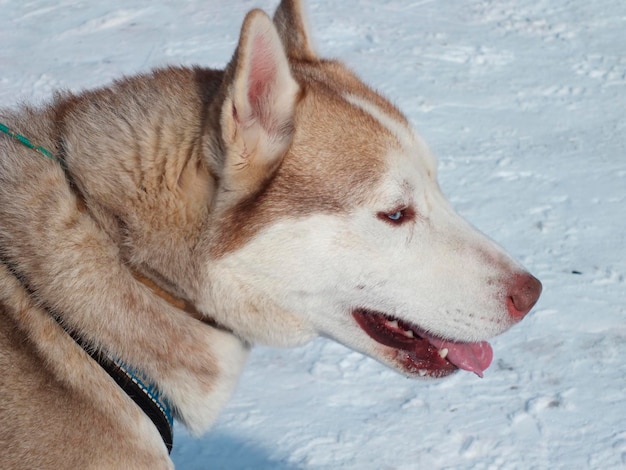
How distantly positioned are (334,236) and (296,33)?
83 centimetres

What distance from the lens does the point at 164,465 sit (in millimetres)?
2455

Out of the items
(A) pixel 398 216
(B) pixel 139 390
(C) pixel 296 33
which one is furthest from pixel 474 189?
(B) pixel 139 390

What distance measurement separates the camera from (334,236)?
2.48 metres

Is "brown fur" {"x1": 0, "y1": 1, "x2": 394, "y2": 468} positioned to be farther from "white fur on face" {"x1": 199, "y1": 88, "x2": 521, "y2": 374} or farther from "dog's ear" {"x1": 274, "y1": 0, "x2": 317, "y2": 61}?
"dog's ear" {"x1": 274, "y1": 0, "x2": 317, "y2": 61}

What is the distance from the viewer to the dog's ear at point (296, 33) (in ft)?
9.59

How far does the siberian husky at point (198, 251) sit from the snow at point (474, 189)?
1.20 metres

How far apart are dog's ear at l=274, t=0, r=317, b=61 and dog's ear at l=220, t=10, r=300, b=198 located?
1.56 feet

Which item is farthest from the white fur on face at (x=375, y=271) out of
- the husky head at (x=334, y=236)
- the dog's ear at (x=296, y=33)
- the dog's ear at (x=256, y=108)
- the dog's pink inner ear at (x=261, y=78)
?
the dog's ear at (x=296, y=33)

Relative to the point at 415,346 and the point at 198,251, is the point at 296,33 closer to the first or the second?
the point at 198,251

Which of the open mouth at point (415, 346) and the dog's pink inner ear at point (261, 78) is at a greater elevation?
the dog's pink inner ear at point (261, 78)

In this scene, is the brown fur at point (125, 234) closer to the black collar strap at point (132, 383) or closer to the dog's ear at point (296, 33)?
the black collar strap at point (132, 383)

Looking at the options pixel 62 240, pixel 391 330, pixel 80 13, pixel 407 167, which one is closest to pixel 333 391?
pixel 391 330

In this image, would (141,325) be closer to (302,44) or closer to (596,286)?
(302,44)

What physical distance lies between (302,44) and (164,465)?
1.42 m
